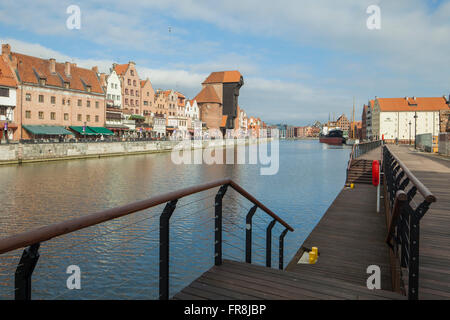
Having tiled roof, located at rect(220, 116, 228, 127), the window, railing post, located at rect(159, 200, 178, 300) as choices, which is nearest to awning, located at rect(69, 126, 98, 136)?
the window

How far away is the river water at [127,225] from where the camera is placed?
8.53 metres

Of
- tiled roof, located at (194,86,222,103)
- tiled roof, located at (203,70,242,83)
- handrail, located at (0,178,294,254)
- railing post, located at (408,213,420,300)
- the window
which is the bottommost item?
railing post, located at (408,213,420,300)

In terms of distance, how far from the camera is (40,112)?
46.1 m

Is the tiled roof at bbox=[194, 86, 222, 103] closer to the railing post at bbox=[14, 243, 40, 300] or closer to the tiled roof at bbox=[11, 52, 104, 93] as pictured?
the tiled roof at bbox=[11, 52, 104, 93]

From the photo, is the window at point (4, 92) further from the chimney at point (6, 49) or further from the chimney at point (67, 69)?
the chimney at point (67, 69)

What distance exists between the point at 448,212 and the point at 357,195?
319 inches

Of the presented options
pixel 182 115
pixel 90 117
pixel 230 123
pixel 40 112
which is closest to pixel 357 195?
pixel 40 112

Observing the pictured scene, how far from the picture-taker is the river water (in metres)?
8.53

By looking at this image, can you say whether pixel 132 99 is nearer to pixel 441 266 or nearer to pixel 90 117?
pixel 90 117

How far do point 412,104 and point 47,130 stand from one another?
114 m

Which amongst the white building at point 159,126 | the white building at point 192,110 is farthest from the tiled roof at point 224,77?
the white building at point 159,126

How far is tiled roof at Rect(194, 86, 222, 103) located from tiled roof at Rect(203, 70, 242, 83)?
13.1 ft

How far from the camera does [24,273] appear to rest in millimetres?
2045
